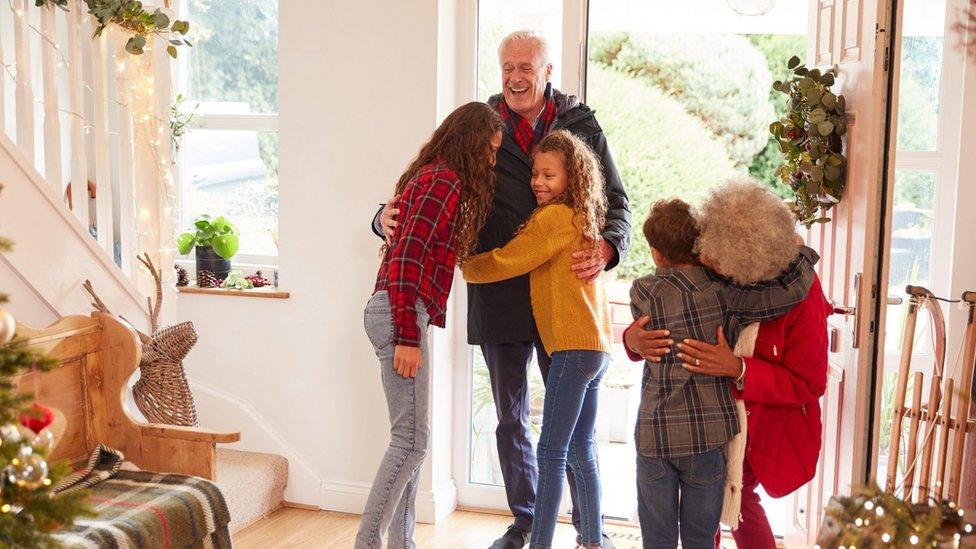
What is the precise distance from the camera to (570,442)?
301 cm

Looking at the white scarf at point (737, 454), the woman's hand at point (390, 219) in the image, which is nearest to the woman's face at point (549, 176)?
the woman's hand at point (390, 219)

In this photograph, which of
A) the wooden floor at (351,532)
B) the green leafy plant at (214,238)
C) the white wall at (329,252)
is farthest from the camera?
the green leafy plant at (214,238)

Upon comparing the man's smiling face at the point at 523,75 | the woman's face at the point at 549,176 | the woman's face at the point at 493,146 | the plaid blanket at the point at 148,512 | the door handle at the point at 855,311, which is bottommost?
the plaid blanket at the point at 148,512

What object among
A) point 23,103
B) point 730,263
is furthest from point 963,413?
point 23,103

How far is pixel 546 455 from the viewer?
9.55 ft

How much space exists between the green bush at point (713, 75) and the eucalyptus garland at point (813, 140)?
4.58 m

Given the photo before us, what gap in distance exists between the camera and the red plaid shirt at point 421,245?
2693mm

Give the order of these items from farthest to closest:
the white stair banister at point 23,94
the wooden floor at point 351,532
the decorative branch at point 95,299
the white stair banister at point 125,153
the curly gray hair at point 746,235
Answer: the wooden floor at point 351,532 < the white stair banister at point 125,153 < the decorative branch at point 95,299 < the white stair banister at point 23,94 < the curly gray hair at point 746,235

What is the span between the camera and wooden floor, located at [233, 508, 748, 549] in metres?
3.42

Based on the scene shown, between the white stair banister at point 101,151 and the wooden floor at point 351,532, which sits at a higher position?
the white stair banister at point 101,151

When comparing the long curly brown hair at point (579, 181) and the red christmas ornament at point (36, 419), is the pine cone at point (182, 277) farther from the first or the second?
the red christmas ornament at point (36, 419)

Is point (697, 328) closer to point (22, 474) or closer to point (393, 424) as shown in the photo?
point (393, 424)

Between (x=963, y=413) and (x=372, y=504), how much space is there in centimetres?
159

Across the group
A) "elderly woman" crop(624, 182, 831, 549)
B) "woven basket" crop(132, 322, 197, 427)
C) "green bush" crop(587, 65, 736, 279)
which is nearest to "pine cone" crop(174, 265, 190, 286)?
"woven basket" crop(132, 322, 197, 427)
